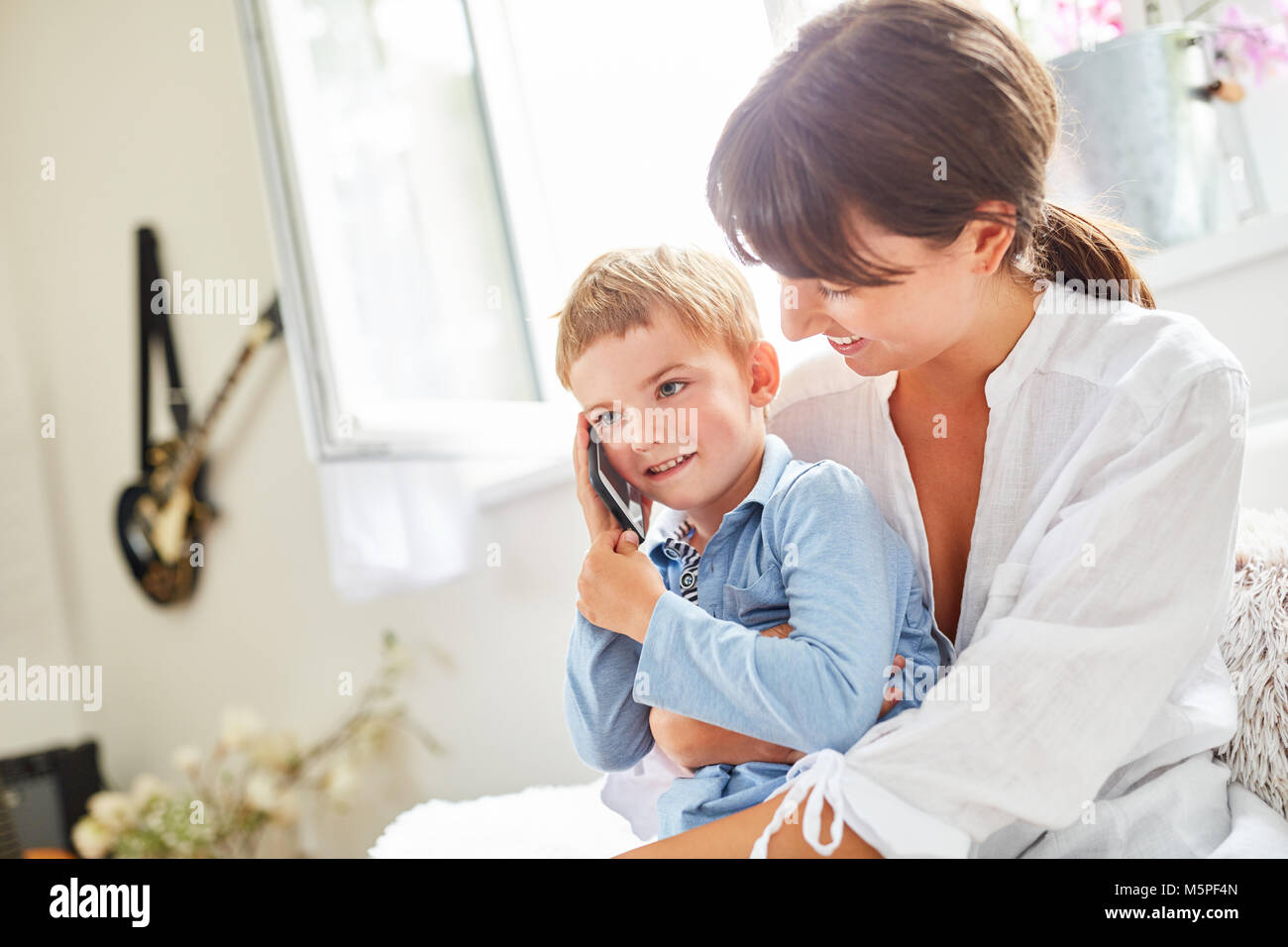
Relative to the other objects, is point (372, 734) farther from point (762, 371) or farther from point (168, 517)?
point (762, 371)

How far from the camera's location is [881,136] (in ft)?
2.33

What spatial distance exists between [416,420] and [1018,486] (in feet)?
2.93

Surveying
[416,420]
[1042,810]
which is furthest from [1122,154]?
[416,420]

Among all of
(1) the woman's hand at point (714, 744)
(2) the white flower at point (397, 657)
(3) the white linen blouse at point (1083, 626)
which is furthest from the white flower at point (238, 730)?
(3) the white linen blouse at point (1083, 626)

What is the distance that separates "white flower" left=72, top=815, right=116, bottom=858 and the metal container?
2.11 meters

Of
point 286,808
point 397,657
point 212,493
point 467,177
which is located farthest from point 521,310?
point 286,808

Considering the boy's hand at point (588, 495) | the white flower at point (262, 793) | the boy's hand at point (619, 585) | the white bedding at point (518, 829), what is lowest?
the white flower at point (262, 793)

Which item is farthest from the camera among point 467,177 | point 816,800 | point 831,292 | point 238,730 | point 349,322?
point 238,730

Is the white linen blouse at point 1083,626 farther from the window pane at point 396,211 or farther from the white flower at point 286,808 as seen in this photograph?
the white flower at point 286,808

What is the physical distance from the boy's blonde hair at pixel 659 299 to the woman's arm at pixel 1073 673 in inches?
13.3

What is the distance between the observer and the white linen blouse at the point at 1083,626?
0.64m

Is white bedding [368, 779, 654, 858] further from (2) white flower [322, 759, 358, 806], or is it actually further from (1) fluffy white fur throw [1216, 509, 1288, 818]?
(2) white flower [322, 759, 358, 806]

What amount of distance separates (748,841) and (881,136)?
49cm

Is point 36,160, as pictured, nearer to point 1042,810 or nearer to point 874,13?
point 874,13
